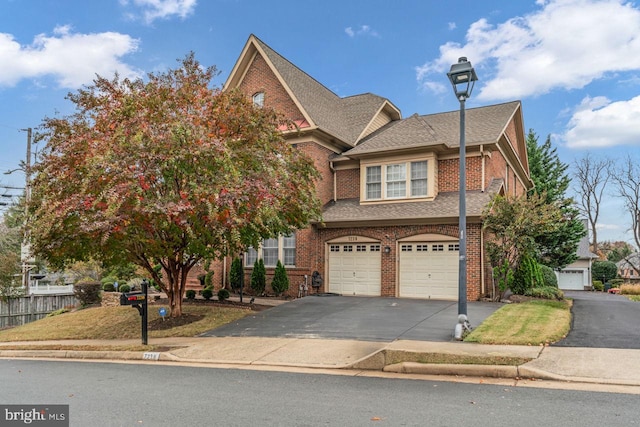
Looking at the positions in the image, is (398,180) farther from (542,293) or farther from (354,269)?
(542,293)

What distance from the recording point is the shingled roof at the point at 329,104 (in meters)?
22.7

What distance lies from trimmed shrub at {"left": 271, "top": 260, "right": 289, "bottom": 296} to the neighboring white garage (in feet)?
Result: 107

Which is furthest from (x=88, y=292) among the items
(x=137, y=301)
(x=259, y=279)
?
(x=137, y=301)

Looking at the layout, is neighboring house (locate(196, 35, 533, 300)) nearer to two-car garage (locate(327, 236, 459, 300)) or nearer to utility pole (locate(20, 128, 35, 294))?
two-car garage (locate(327, 236, 459, 300))

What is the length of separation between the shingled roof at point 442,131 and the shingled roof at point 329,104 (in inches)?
38.8

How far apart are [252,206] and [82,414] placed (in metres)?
6.88

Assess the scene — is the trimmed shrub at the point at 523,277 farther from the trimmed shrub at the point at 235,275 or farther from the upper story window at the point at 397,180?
the trimmed shrub at the point at 235,275

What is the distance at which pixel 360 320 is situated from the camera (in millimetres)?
13773

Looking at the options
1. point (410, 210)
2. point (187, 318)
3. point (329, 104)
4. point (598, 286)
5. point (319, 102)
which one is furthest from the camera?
point (598, 286)

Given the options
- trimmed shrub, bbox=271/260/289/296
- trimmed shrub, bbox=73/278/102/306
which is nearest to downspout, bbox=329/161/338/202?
trimmed shrub, bbox=271/260/289/296

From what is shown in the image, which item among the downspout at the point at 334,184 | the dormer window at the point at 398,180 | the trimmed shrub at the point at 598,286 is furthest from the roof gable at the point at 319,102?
the trimmed shrub at the point at 598,286

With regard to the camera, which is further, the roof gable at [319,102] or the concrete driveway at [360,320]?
the roof gable at [319,102]

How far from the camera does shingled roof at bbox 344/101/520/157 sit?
20.1 meters

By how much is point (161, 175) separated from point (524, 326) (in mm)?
A: 9673
